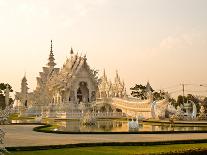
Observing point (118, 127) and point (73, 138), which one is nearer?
point (73, 138)

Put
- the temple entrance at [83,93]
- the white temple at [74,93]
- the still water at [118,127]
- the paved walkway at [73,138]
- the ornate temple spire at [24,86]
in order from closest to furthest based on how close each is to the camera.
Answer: the paved walkway at [73,138], the still water at [118,127], the white temple at [74,93], the temple entrance at [83,93], the ornate temple spire at [24,86]

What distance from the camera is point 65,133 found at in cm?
1808

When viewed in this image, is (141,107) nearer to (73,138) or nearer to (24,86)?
(73,138)

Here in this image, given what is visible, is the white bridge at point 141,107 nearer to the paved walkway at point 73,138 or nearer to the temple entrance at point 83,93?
the temple entrance at point 83,93

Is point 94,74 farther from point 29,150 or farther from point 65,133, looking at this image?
point 29,150

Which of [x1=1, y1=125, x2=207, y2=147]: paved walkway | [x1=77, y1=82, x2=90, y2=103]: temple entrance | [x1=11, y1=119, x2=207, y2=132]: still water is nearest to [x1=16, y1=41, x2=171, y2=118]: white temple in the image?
[x1=77, y1=82, x2=90, y2=103]: temple entrance

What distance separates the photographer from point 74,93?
55.6 m

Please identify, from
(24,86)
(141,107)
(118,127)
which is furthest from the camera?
(24,86)

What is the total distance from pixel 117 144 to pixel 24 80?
177ft

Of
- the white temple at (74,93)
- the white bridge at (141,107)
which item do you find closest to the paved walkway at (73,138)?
the white bridge at (141,107)

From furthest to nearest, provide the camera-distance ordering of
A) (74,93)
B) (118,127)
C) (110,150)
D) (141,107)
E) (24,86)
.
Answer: (24,86), (74,93), (141,107), (118,127), (110,150)

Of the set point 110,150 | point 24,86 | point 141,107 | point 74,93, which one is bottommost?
point 110,150

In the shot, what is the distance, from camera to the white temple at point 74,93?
157ft

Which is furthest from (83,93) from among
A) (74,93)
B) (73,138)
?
(73,138)
